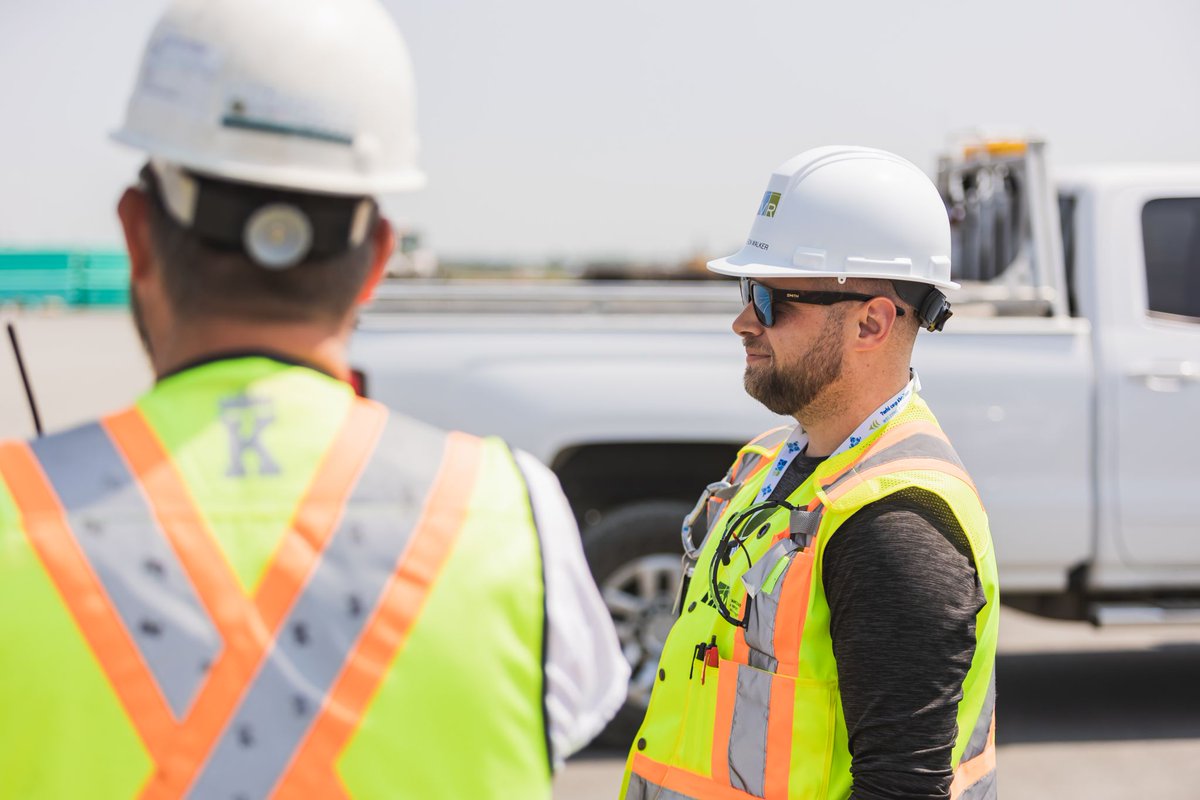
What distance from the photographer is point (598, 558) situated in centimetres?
498

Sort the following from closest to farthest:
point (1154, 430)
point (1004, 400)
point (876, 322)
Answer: point (876, 322)
point (1004, 400)
point (1154, 430)

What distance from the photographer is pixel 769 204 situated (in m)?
2.43

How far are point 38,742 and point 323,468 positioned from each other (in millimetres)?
347

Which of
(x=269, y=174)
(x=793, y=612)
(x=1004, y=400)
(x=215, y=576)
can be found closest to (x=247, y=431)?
(x=215, y=576)

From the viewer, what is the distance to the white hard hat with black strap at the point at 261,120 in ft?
3.93

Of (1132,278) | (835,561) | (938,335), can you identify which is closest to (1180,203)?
(1132,278)

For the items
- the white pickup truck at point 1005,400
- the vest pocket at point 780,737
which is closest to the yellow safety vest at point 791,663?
the vest pocket at point 780,737

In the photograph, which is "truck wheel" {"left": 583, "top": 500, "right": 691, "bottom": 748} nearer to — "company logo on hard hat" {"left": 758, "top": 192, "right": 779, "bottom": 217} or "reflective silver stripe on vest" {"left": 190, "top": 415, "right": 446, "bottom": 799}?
"company logo on hard hat" {"left": 758, "top": 192, "right": 779, "bottom": 217}

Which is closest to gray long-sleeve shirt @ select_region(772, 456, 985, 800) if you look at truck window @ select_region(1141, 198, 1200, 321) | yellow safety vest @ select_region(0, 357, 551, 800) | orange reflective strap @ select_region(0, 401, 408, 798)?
yellow safety vest @ select_region(0, 357, 551, 800)

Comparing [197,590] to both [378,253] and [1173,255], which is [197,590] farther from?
[1173,255]

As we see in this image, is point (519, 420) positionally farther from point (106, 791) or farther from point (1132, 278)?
point (106, 791)

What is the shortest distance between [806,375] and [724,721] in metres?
0.66

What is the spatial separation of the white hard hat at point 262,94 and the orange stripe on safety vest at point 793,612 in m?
1.02

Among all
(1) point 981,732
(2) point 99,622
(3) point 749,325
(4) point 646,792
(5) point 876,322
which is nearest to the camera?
(2) point 99,622
